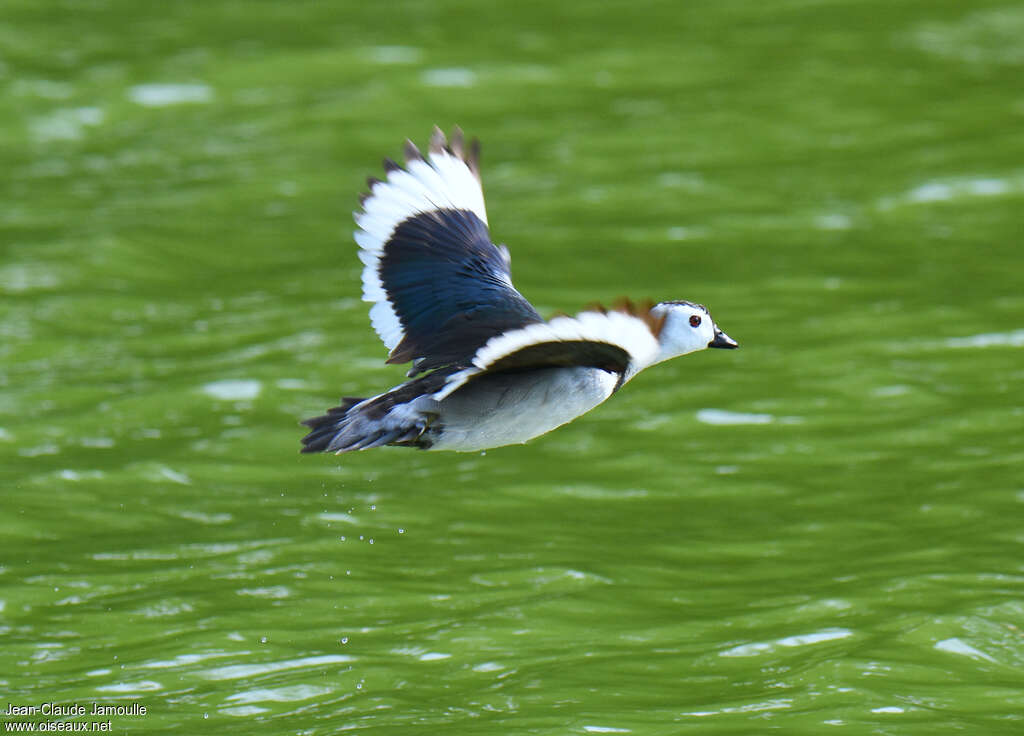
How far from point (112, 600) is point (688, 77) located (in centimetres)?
1190

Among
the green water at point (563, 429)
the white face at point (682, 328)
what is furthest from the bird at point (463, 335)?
the green water at point (563, 429)

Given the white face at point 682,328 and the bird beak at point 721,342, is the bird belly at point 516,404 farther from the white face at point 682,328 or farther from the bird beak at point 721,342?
the bird beak at point 721,342

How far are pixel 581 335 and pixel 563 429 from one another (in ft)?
20.5

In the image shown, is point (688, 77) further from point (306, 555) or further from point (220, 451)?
point (306, 555)

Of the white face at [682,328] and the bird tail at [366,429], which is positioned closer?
the bird tail at [366,429]

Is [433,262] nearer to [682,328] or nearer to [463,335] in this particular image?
[463,335]

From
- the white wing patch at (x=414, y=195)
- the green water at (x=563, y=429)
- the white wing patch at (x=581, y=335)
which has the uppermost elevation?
the white wing patch at (x=414, y=195)

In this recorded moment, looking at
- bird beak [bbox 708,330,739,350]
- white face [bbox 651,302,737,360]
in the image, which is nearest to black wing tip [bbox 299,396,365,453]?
white face [bbox 651,302,737,360]

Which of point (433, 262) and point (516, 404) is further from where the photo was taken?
point (433, 262)

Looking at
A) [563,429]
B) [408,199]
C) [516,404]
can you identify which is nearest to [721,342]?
[516,404]

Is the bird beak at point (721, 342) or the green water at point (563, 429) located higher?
the bird beak at point (721, 342)

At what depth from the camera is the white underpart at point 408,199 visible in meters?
8.95

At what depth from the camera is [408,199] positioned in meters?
9.11

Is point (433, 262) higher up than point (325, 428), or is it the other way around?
point (433, 262)
